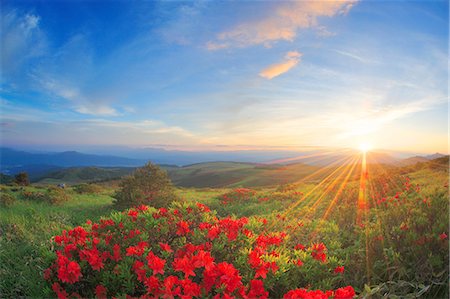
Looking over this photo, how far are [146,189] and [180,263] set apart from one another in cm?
927

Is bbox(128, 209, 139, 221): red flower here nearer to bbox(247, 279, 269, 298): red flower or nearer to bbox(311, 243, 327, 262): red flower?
bbox(247, 279, 269, 298): red flower

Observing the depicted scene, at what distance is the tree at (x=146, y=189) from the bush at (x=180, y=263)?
6.86 m

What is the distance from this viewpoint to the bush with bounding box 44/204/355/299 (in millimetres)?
2908

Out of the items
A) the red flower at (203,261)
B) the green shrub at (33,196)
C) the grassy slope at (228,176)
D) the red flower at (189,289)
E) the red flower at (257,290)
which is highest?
the red flower at (203,261)

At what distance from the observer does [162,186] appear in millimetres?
12055

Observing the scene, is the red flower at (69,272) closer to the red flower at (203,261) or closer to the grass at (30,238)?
the grass at (30,238)

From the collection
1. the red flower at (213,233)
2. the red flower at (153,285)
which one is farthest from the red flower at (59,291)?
the red flower at (213,233)

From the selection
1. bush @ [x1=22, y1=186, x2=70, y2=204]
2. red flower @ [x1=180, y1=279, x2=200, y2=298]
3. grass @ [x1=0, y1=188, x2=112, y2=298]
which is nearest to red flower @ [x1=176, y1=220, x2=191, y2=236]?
red flower @ [x1=180, y1=279, x2=200, y2=298]

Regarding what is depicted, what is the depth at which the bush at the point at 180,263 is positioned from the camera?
9.54 feet

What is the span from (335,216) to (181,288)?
6.22 metres

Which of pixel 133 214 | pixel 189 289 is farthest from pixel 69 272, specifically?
pixel 189 289

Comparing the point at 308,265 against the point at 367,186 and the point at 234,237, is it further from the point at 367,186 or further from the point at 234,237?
the point at 367,186

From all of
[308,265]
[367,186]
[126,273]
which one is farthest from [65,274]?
[367,186]

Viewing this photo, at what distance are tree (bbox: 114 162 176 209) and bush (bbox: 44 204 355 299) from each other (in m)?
6.86
